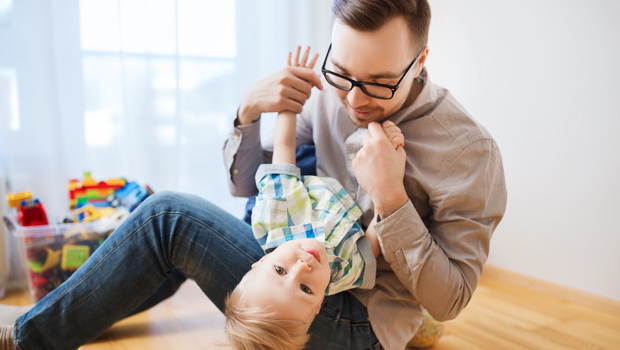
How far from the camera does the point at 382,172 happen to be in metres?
1.06

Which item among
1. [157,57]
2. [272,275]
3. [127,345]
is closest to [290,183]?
[272,275]

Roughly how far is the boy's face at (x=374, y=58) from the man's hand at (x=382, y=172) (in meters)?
0.10

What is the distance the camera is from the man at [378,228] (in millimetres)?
1063

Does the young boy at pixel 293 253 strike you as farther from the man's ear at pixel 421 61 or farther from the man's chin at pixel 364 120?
the man's ear at pixel 421 61

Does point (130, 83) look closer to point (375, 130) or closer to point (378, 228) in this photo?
point (375, 130)

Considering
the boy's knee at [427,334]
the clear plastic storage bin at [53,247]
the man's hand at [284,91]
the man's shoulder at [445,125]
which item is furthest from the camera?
the clear plastic storage bin at [53,247]

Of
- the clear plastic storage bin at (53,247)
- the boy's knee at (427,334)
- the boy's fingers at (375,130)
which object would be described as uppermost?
the boy's fingers at (375,130)

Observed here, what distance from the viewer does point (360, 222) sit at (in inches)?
49.2

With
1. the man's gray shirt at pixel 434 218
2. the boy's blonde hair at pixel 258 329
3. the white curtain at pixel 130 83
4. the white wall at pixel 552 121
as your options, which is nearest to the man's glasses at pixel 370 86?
the man's gray shirt at pixel 434 218

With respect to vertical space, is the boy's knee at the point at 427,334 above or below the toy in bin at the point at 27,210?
below

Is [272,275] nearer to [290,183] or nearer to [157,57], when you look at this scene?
[290,183]

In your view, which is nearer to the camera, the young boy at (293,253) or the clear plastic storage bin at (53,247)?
the young boy at (293,253)

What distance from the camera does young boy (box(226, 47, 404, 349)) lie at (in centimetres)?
98

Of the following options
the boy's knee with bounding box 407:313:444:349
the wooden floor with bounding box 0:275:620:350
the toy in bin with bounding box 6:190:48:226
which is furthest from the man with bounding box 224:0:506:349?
the toy in bin with bounding box 6:190:48:226
